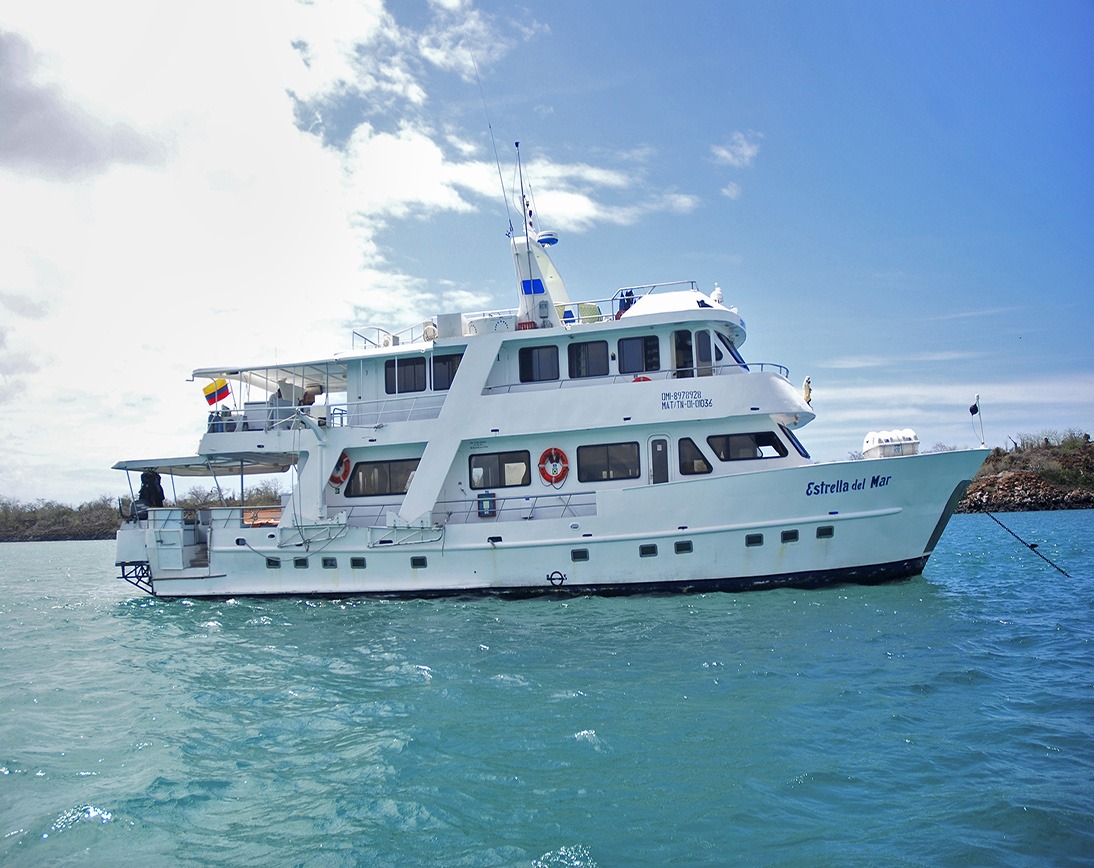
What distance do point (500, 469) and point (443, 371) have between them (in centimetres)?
265

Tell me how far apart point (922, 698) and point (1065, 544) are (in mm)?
20779

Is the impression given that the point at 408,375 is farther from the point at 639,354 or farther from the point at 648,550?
the point at 648,550

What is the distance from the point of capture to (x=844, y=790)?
5.41 meters

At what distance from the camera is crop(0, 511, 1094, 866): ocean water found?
15.9 ft

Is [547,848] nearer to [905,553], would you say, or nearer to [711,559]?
[711,559]

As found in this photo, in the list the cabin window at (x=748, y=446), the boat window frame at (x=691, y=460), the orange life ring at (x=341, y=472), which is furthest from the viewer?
the orange life ring at (x=341, y=472)

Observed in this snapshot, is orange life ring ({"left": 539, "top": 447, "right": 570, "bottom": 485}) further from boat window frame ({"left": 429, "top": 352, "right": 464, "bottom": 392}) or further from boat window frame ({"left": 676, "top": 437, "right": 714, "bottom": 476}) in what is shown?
boat window frame ({"left": 429, "top": 352, "right": 464, "bottom": 392})

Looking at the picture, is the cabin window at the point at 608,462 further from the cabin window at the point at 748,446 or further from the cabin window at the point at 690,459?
the cabin window at the point at 748,446

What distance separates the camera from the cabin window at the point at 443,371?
16.1m

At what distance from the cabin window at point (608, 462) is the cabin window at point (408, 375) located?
4106 mm

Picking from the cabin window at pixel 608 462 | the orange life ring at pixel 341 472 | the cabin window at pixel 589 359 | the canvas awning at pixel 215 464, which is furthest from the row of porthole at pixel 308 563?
the cabin window at pixel 589 359

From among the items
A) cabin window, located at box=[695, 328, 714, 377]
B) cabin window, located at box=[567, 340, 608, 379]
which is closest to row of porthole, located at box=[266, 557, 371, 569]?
cabin window, located at box=[567, 340, 608, 379]

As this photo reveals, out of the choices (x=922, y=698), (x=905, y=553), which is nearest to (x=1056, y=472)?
(x=905, y=553)

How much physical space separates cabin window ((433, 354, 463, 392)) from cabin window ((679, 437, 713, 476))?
5.31 meters
